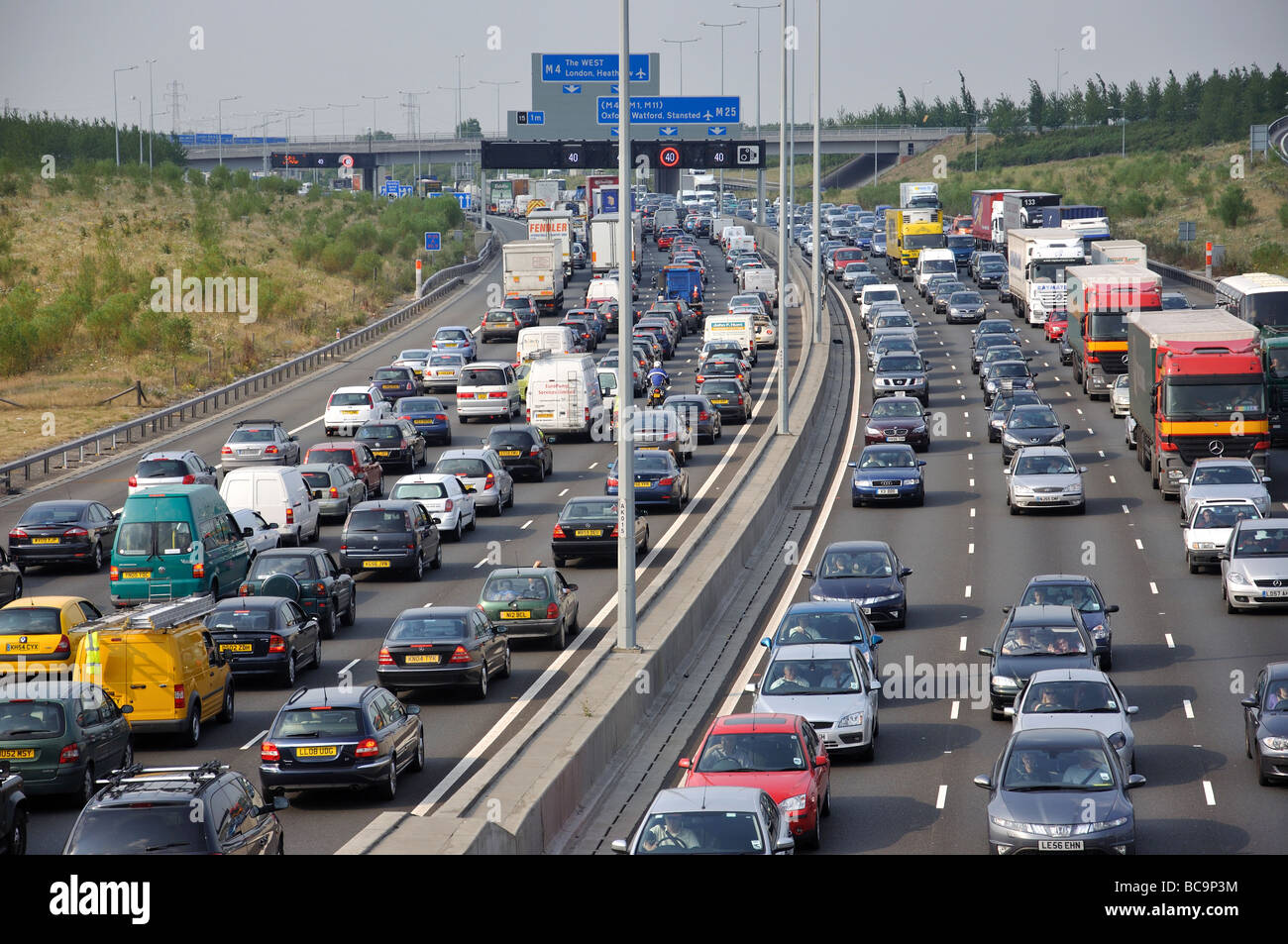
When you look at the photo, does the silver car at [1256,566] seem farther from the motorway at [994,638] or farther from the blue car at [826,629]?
the blue car at [826,629]

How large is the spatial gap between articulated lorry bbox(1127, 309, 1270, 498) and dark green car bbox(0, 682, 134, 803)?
87.4ft

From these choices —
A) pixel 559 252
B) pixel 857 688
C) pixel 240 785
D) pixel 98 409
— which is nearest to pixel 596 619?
pixel 857 688

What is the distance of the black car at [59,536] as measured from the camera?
3484cm

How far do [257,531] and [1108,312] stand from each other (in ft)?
100

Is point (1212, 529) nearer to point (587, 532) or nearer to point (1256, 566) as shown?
A: point (1256, 566)

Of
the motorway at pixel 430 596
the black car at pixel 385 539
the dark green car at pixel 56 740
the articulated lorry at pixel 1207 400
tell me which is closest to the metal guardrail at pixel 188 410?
the motorway at pixel 430 596

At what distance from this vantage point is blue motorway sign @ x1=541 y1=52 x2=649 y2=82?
85.9 metres

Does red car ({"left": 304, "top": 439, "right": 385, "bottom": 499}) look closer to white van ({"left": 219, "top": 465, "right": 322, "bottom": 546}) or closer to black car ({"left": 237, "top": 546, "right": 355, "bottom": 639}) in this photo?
white van ({"left": 219, "top": 465, "right": 322, "bottom": 546})

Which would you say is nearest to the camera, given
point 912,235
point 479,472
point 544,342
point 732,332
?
point 479,472

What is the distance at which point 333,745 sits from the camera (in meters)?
20.3

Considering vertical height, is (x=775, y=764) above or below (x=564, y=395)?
below

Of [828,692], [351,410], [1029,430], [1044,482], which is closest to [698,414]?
[1029,430]

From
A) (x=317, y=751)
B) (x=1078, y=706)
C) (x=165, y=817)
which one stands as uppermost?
(x=165, y=817)

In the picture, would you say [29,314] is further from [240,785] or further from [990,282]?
[240,785]
